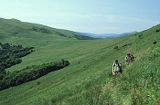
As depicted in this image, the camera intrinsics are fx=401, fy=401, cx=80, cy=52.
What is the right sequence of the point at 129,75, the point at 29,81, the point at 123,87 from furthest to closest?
1. the point at 29,81
2. the point at 129,75
3. the point at 123,87

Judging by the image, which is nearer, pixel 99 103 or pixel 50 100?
pixel 99 103

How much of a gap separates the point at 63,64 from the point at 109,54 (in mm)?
20125

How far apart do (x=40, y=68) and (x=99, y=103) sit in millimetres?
65418

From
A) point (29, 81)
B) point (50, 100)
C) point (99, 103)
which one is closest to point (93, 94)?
point (99, 103)

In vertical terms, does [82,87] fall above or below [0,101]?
above

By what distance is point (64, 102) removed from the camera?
1521 inches

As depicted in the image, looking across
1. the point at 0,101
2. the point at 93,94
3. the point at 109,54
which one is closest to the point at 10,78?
the point at 0,101

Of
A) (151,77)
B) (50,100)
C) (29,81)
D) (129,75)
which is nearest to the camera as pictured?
(151,77)

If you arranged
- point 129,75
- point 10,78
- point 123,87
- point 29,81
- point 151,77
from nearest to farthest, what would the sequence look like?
point 151,77, point 123,87, point 129,75, point 29,81, point 10,78

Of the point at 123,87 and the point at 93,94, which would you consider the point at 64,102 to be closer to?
the point at 93,94

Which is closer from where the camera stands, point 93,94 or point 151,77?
point 151,77

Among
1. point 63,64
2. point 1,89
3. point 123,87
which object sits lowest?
point 1,89

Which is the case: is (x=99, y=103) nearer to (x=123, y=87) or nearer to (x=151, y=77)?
(x=123, y=87)

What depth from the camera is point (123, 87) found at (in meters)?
31.2
